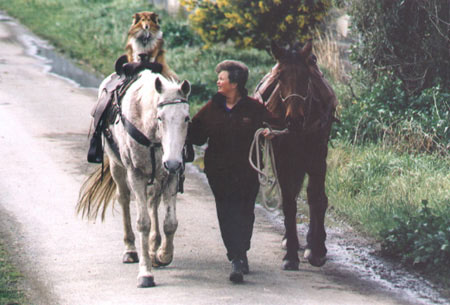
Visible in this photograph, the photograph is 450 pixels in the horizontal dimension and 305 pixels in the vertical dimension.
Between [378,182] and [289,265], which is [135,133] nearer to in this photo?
[289,265]

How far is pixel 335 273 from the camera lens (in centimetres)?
832

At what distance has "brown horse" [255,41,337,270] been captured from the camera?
794cm

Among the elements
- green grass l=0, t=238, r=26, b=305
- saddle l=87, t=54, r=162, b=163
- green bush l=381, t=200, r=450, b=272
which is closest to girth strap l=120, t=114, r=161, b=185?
saddle l=87, t=54, r=162, b=163

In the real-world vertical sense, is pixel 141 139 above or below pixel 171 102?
below

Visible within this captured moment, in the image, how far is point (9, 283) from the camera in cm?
780

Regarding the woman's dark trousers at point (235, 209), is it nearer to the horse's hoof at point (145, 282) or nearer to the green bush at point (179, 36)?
the horse's hoof at point (145, 282)

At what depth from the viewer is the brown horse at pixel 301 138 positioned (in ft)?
26.1

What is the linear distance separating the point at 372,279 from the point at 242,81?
83.7 inches

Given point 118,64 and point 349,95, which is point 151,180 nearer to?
point 118,64

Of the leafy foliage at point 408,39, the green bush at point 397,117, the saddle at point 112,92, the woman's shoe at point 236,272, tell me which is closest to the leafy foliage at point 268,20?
the leafy foliage at point 408,39

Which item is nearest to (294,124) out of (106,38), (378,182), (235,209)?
(235,209)

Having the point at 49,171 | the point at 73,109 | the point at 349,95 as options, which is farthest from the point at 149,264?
the point at 73,109

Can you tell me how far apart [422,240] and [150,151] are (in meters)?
2.70

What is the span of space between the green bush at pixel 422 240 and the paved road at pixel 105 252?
640 millimetres
